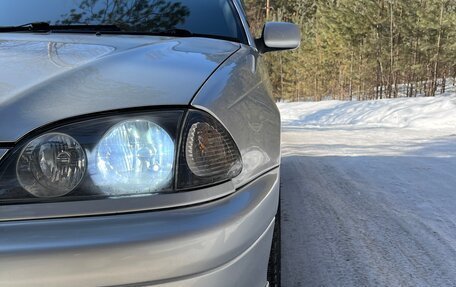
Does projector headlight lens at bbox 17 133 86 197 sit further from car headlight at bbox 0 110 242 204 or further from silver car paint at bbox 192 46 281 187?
silver car paint at bbox 192 46 281 187

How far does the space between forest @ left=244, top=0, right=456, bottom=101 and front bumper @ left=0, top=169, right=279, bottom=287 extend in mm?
21356

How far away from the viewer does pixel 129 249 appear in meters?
1.12

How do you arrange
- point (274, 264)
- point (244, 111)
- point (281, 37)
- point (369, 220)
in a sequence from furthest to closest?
point (369, 220) < point (281, 37) < point (274, 264) < point (244, 111)

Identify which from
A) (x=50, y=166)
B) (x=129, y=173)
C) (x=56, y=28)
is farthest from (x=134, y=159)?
(x=56, y=28)

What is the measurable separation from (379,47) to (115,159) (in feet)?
91.5

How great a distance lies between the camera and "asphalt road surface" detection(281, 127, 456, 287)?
2.70 m

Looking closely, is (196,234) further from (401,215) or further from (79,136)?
(401,215)

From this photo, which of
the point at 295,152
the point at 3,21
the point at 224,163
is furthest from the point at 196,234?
the point at 295,152

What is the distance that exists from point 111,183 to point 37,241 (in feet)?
0.77

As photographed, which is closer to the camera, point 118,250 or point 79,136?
point 118,250

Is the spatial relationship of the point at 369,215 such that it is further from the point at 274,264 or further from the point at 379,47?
the point at 379,47

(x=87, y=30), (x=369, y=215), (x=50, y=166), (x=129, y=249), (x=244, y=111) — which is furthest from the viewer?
(x=369, y=215)

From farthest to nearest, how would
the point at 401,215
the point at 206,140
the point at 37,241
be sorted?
the point at 401,215 → the point at 206,140 → the point at 37,241

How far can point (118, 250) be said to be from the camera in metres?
1.11
